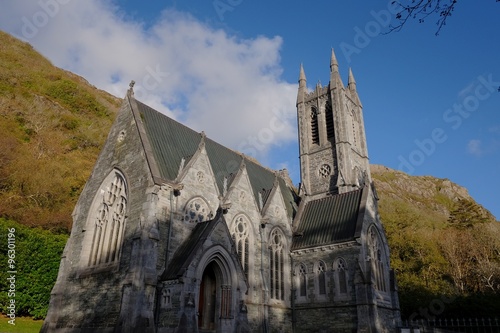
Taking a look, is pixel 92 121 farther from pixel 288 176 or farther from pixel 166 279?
pixel 166 279

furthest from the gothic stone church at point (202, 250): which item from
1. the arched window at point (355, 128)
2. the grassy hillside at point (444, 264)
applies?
the arched window at point (355, 128)

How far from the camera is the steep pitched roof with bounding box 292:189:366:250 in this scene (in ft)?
75.4

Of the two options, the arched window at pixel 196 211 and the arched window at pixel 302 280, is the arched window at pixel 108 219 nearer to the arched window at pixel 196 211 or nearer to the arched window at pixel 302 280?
the arched window at pixel 196 211

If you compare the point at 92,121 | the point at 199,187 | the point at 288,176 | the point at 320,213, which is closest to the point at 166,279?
the point at 199,187

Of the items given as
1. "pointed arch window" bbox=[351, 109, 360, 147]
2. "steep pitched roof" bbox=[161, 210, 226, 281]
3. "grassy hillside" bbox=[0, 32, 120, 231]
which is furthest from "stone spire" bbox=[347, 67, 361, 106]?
"grassy hillside" bbox=[0, 32, 120, 231]

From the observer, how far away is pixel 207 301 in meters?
18.0

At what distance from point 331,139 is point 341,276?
1479cm

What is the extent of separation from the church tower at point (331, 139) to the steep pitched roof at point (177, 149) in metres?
4.92

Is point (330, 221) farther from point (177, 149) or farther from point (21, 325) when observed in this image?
point (21, 325)

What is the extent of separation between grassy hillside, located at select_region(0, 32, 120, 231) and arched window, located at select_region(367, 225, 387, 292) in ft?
68.8

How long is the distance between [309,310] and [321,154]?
586 inches

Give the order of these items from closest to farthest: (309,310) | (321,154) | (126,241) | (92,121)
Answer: (126,241) < (309,310) < (321,154) < (92,121)

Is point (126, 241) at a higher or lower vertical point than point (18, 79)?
lower

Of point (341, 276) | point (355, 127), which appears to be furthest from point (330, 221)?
point (355, 127)
